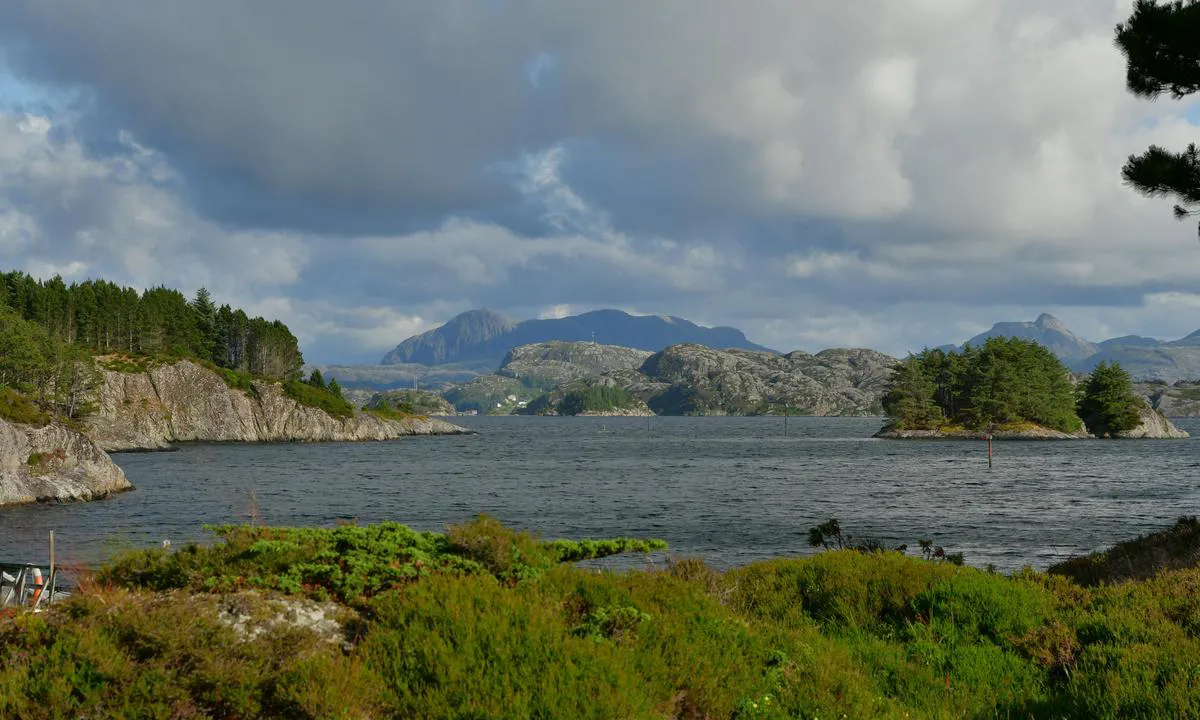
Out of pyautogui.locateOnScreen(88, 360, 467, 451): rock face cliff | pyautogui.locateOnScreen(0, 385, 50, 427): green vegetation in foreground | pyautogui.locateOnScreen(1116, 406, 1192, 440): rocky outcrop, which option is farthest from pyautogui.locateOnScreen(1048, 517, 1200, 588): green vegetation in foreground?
pyautogui.locateOnScreen(1116, 406, 1192, 440): rocky outcrop

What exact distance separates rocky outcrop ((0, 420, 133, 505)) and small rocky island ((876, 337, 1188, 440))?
144 meters

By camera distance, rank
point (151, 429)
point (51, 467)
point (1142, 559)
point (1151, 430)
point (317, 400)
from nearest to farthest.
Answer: point (1142, 559)
point (51, 467)
point (151, 429)
point (1151, 430)
point (317, 400)

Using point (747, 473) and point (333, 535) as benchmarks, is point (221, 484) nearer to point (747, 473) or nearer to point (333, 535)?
point (747, 473)

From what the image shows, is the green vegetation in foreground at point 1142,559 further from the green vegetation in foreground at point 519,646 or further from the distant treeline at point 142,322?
the distant treeline at point 142,322

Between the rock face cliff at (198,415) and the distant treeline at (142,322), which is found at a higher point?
the distant treeline at (142,322)

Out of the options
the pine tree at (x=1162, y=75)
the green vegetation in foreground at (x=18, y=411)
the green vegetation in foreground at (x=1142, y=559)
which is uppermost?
the pine tree at (x=1162, y=75)

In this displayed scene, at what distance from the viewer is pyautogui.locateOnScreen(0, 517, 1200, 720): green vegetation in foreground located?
23.0ft

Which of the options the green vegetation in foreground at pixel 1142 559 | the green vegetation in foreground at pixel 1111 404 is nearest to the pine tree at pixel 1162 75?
the green vegetation in foreground at pixel 1142 559

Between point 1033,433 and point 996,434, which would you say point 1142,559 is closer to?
point 1033,433

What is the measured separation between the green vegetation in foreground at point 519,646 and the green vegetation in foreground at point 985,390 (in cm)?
15738

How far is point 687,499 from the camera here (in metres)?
59.2

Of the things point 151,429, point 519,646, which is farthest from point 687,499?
point 151,429

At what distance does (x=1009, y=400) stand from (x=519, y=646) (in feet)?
553

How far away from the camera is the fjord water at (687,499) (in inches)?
1613
